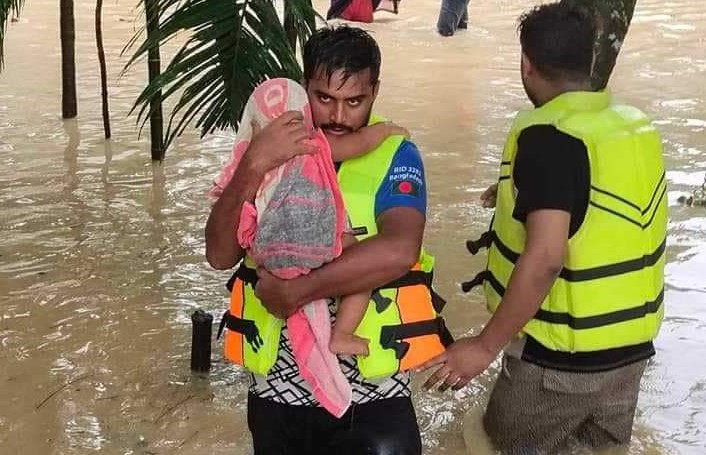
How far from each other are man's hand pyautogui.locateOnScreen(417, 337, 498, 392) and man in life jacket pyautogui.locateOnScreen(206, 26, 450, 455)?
7.2 inches

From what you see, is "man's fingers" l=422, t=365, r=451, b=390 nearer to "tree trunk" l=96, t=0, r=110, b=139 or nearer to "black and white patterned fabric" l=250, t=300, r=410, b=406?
"black and white patterned fabric" l=250, t=300, r=410, b=406

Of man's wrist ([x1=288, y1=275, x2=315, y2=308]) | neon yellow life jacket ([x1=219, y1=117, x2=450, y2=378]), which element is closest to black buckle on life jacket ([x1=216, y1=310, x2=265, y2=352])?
neon yellow life jacket ([x1=219, y1=117, x2=450, y2=378])

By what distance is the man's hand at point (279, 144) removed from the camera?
Result: 2264 millimetres

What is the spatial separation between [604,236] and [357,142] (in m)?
0.83

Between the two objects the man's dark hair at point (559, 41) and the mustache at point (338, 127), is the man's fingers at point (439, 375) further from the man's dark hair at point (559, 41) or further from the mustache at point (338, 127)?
the man's dark hair at point (559, 41)

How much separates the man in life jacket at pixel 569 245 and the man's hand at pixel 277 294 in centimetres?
42

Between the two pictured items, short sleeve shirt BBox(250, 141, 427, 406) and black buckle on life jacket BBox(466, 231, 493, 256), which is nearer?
short sleeve shirt BBox(250, 141, 427, 406)

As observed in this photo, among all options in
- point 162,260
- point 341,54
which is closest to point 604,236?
point 341,54

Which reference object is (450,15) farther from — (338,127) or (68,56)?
(338,127)

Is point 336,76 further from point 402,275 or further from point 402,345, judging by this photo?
point 402,345

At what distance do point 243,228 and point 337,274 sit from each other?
0.78 feet

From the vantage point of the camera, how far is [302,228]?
2271 mm

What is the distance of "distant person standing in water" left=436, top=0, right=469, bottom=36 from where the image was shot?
37.2ft

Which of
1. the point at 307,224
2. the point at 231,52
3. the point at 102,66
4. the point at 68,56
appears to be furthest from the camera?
the point at 68,56
